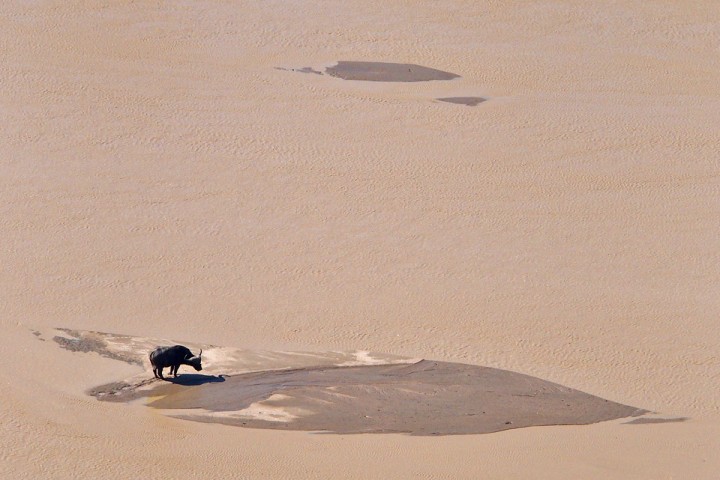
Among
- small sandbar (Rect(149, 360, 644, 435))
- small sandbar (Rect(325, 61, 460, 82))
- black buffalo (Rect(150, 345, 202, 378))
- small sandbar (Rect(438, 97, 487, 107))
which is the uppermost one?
small sandbar (Rect(325, 61, 460, 82))

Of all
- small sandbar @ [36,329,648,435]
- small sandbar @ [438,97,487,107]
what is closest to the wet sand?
small sandbar @ [36,329,648,435]

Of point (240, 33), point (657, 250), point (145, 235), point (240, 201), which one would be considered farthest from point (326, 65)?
point (657, 250)

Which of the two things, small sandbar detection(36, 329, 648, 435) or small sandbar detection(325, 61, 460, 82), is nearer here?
small sandbar detection(36, 329, 648, 435)

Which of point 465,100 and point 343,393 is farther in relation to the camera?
point 465,100

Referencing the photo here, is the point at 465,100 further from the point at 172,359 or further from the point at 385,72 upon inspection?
the point at 172,359

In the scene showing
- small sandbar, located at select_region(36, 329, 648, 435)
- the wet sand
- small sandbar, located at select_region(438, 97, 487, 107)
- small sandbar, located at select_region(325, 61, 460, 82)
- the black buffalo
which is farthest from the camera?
small sandbar, located at select_region(325, 61, 460, 82)

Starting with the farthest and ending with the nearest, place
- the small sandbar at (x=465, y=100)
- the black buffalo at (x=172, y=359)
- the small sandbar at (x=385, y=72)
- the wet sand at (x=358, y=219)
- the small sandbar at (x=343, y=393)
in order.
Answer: the small sandbar at (x=385, y=72)
the small sandbar at (x=465, y=100)
the black buffalo at (x=172, y=359)
the small sandbar at (x=343, y=393)
the wet sand at (x=358, y=219)

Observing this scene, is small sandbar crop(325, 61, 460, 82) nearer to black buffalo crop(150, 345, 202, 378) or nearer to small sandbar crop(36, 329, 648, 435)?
small sandbar crop(36, 329, 648, 435)

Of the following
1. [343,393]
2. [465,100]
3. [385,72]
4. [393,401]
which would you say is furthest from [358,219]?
[393,401]

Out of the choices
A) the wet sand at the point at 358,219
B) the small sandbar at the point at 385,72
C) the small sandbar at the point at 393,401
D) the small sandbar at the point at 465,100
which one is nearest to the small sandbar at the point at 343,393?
the small sandbar at the point at 393,401

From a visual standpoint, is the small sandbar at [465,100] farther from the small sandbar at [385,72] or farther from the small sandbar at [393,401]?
the small sandbar at [393,401]
